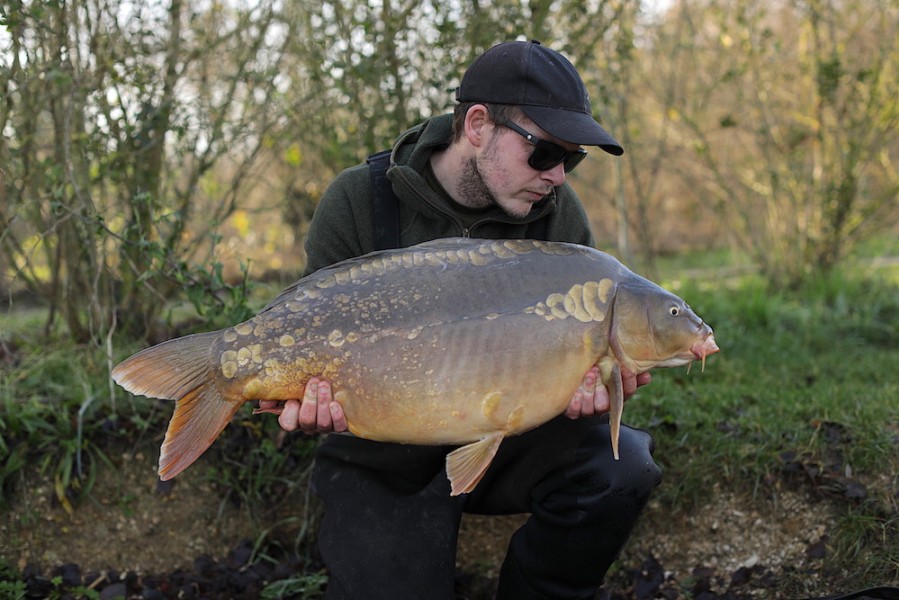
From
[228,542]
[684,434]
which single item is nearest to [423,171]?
[684,434]

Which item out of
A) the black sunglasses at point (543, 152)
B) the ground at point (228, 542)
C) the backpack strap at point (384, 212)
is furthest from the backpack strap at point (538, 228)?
the ground at point (228, 542)

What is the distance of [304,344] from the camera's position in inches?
86.5

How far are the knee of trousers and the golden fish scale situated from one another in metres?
0.32

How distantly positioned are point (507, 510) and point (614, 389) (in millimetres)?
665

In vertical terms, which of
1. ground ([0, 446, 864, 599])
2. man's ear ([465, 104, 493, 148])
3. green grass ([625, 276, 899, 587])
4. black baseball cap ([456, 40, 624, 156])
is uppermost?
black baseball cap ([456, 40, 624, 156])

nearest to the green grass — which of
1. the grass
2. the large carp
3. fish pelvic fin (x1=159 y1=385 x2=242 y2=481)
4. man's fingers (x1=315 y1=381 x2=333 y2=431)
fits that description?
the grass

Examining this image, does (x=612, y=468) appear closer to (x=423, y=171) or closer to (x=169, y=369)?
(x=423, y=171)

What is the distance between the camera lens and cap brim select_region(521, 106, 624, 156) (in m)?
2.39

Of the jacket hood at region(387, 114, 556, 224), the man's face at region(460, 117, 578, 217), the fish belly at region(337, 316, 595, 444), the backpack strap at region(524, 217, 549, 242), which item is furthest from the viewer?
the backpack strap at region(524, 217, 549, 242)

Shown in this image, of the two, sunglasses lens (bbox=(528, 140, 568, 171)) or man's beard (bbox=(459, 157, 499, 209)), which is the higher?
sunglasses lens (bbox=(528, 140, 568, 171))

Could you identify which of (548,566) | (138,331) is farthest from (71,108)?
(548,566)

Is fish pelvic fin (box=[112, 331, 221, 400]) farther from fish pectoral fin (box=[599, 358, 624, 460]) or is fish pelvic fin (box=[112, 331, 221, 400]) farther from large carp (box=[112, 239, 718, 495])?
fish pectoral fin (box=[599, 358, 624, 460])

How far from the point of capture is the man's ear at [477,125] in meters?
2.57

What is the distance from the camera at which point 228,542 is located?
10.8 feet
